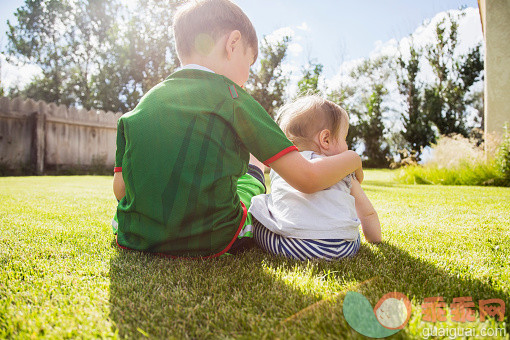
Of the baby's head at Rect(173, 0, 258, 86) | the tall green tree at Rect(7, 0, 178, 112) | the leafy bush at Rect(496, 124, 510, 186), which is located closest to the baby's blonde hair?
the baby's head at Rect(173, 0, 258, 86)

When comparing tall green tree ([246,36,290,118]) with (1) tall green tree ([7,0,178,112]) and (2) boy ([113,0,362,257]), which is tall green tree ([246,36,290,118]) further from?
(2) boy ([113,0,362,257])

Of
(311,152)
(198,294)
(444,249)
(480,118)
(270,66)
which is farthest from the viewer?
(480,118)

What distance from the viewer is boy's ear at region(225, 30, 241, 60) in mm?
1327

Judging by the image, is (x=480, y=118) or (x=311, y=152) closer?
(x=311, y=152)

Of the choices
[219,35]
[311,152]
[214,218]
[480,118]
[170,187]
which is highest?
[480,118]

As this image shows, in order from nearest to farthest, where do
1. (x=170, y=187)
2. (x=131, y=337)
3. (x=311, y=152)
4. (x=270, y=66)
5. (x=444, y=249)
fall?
(x=131, y=337) < (x=170, y=187) < (x=311, y=152) < (x=444, y=249) < (x=270, y=66)

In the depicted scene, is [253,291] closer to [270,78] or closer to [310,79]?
[310,79]

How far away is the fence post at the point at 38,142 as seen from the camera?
8039 mm

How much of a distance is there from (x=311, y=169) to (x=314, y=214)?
26cm

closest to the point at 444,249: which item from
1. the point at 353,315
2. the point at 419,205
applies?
the point at 353,315

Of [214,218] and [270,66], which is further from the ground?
[270,66]

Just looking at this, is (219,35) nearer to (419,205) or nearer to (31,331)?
(31,331)

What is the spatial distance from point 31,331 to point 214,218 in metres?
0.64

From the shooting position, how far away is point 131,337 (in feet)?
2.50
